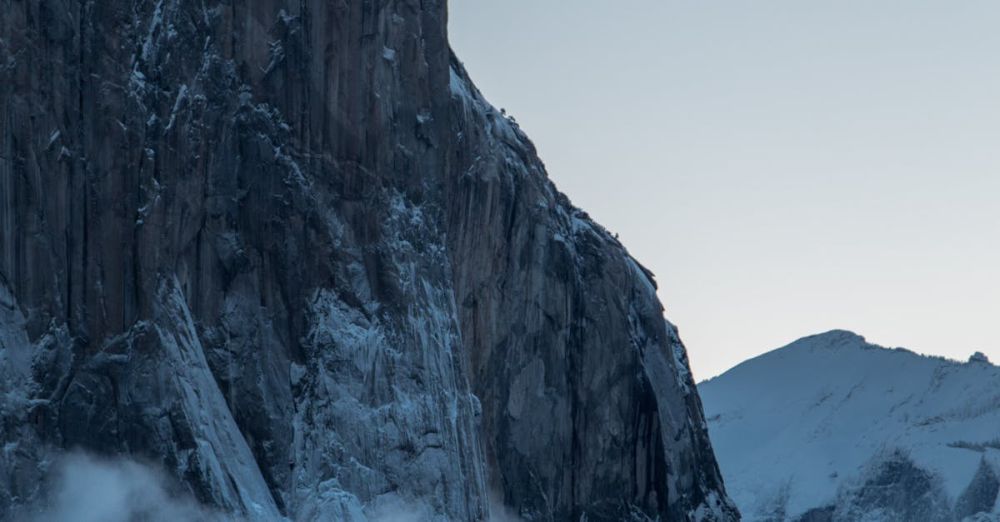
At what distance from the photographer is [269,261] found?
112000 mm

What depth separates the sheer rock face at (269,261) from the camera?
10231cm

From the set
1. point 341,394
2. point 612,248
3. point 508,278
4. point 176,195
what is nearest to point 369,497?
point 341,394

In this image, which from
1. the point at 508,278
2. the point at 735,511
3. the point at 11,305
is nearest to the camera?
the point at 11,305

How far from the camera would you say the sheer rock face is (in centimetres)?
10231

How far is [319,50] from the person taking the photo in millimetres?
115125

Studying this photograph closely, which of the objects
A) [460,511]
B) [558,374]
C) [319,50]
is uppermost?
[319,50]

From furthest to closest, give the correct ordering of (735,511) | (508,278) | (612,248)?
(735,511) → (612,248) → (508,278)

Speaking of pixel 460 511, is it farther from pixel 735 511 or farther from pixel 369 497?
pixel 735 511

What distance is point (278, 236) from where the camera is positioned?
112312 mm

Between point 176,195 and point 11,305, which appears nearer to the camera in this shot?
point 11,305

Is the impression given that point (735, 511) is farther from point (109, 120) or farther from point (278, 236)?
point (109, 120)

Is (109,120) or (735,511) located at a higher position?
(109,120)

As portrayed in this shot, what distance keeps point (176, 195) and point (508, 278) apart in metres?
28.1

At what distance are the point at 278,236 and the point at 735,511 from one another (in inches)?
1965
